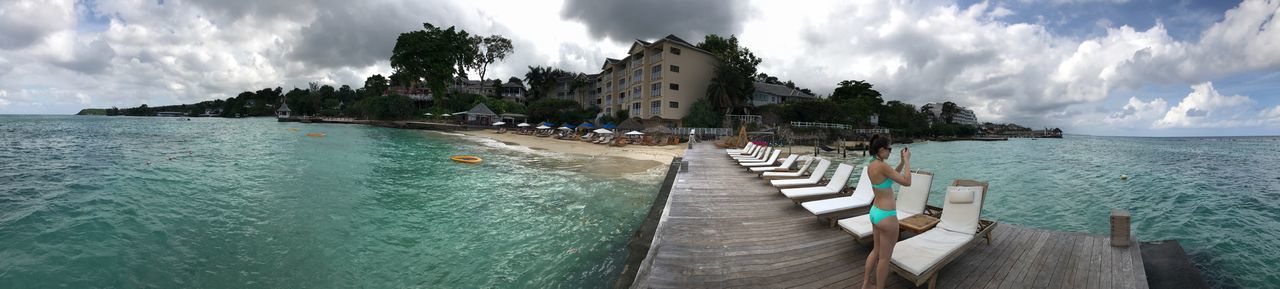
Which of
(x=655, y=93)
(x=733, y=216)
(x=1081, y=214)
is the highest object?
(x=655, y=93)

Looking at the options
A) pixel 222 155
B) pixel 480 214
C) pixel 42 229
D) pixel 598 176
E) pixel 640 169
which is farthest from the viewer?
pixel 222 155

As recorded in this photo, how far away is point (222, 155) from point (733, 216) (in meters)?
26.4

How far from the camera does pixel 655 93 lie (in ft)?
144

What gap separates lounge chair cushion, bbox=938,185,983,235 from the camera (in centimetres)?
471

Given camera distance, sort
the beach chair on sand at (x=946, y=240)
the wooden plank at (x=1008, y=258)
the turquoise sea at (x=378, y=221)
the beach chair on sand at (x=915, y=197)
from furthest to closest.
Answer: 1. the turquoise sea at (x=378, y=221)
2. the beach chair on sand at (x=915, y=197)
3. the wooden plank at (x=1008, y=258)
4. the beach chair on sand at (x=946, y=240)

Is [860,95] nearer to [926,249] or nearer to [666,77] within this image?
[666,77]

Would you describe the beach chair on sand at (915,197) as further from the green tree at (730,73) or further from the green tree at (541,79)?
the green tree at (541,79)

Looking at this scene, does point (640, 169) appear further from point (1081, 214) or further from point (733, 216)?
point (1081, 214)

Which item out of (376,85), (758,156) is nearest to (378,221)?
(758,156)

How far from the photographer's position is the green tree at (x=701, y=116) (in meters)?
42.2

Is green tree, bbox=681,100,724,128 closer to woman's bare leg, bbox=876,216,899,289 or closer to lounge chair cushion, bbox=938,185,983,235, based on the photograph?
lounge chair cushion, bbox=938,185,983,235

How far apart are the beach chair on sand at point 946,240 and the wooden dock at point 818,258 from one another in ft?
0.77

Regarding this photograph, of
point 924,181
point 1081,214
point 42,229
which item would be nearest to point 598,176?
point 924,181

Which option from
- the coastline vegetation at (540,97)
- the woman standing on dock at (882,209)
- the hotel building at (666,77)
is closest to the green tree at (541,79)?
the coastline vegetation at (540,97)
